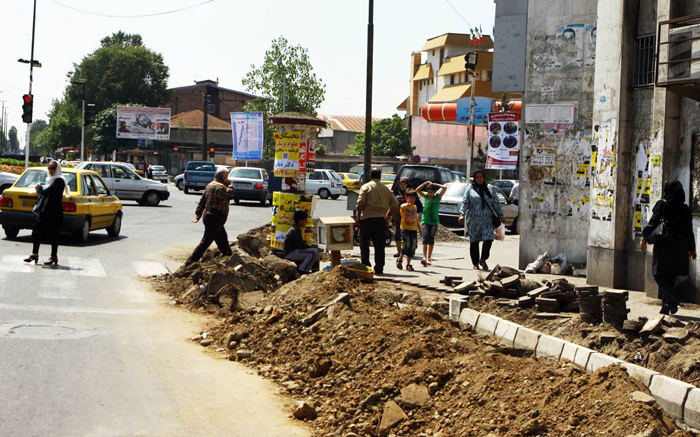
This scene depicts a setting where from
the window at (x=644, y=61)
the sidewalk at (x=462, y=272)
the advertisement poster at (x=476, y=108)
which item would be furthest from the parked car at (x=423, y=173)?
the advertisement poster at (x=476, y=108)

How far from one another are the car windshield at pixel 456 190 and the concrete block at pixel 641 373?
60.8ft

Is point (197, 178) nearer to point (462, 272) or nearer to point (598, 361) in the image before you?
point (462, 272)

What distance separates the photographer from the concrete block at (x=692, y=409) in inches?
212

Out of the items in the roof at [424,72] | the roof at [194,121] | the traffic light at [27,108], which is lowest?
the traffic light at [27,108]

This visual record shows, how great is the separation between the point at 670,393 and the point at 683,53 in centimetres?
607

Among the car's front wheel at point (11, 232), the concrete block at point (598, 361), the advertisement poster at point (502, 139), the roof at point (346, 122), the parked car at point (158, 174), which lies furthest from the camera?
the roof at point (346, 122)

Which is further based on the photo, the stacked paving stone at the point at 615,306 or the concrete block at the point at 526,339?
the stacked paving stone at the point at 615,306

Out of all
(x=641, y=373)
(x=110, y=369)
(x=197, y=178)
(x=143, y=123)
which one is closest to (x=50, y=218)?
(x=110, y=369)

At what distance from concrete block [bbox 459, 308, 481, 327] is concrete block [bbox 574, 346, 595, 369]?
202cm

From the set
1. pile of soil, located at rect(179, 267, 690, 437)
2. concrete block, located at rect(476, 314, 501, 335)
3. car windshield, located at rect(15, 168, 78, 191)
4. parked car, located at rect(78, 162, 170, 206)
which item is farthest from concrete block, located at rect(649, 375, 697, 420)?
parked car, located at rect(78, 162, 170, 206)

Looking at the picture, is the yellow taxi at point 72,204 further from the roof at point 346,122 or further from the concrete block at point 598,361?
the roof at point 346,122

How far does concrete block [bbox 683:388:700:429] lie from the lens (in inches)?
212

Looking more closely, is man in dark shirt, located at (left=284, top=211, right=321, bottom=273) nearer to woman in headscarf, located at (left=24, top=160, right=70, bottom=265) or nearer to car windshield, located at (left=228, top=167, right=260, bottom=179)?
woman in headscarf, located at (left=24, top=160, right=70, bottom=265)

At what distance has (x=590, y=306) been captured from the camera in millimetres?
7816
